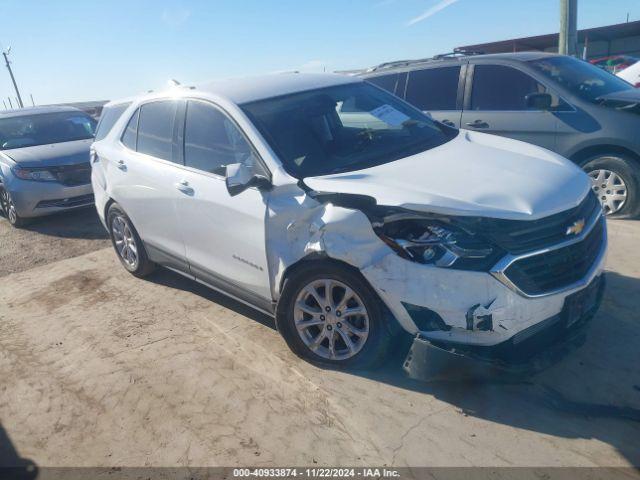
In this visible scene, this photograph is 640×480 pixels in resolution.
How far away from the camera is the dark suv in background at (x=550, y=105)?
533 cm

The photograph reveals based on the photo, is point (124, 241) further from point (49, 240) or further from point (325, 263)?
point (325, 263)

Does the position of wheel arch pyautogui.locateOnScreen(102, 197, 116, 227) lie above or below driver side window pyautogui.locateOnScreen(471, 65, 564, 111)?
below


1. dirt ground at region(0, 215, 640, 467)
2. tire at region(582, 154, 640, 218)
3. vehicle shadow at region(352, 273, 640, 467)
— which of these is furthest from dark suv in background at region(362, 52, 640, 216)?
vehicle shadow at region(352, 273, 640, 467)

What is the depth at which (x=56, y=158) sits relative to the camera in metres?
7.50

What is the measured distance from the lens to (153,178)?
14.1ft

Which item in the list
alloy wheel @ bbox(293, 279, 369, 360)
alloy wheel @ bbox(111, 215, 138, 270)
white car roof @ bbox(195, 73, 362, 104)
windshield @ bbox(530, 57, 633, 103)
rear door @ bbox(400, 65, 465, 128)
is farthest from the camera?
rear door @ bbox(400, 65, 465, 128)

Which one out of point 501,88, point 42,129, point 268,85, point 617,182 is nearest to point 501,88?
point 501,88

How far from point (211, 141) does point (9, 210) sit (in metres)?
5.53

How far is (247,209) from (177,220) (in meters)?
0.96

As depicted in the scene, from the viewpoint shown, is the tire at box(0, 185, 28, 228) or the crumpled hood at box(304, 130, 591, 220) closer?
the crumpled hood at box(304, 130, 591, 220)

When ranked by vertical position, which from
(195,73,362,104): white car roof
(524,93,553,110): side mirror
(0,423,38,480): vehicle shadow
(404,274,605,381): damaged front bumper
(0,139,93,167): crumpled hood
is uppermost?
(195,73,362,104): white car roof

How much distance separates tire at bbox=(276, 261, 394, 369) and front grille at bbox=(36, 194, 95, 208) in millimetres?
5411

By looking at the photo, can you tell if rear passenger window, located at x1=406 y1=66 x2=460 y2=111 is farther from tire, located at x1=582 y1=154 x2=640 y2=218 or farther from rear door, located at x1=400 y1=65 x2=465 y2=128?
tire, located at x1=582 y1=154 x2=640 y2=218

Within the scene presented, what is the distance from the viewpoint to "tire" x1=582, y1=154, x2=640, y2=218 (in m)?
5.29
